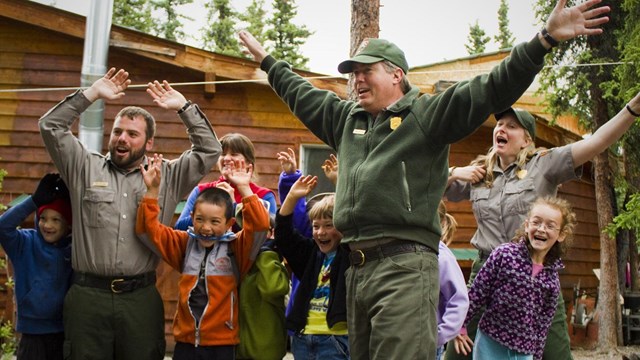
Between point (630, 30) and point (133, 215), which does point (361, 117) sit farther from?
point (630, 30)

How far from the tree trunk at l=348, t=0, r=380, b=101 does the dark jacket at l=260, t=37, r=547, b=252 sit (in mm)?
3551

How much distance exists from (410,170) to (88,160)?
209 centimetres

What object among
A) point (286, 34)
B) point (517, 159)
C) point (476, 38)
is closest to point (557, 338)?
point (517, 159)

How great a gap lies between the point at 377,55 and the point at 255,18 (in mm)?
27443

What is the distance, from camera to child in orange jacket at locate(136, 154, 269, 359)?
170 inches

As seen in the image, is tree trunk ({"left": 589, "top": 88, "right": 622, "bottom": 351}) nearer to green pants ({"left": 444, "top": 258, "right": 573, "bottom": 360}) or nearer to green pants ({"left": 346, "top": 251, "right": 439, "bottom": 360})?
green pants ({"left": 444, "top": 258, "right": 573, "bottom": 360})

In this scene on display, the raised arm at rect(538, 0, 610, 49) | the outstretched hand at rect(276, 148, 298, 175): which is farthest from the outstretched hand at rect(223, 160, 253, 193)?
the raised arm at rect(538, 0, 610, 49)

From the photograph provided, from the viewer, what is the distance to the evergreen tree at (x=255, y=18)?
29433 mm

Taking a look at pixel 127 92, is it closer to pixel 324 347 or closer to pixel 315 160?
pixel 315 160

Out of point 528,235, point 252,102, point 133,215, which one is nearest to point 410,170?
point 528,235

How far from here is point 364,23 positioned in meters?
7.09

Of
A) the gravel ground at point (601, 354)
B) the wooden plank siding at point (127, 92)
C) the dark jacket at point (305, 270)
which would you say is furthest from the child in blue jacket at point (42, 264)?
the gravel ground at point (601, 354)

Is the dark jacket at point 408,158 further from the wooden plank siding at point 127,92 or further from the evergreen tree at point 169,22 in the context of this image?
the evergreen tree at point 169,22

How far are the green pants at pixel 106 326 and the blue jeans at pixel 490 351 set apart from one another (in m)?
1.86
